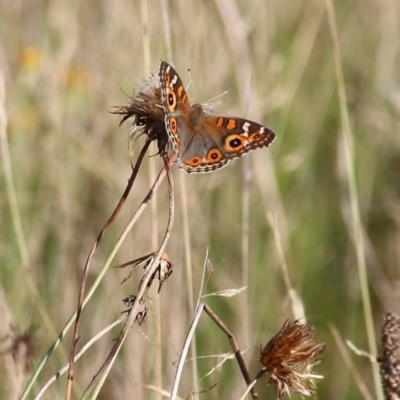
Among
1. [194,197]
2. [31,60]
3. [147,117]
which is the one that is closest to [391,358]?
[147,117]

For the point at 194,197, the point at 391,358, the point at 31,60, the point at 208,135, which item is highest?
the point at 31,60

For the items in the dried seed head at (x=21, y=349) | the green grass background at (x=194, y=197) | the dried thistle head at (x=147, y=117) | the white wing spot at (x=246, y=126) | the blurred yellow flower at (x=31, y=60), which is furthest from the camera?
the blurred yellow flower at (x=31, y=60)

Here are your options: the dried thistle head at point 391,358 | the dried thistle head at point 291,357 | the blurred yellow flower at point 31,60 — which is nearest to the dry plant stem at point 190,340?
the dried thistle head at point 291,357

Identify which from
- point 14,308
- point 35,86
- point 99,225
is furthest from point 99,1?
point 14,308

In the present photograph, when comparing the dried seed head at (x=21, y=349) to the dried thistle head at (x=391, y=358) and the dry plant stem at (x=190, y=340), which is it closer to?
the dry plant stem at (x=190, y=340)

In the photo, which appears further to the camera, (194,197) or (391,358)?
(194,197)

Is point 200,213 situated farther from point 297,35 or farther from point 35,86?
point 297,35

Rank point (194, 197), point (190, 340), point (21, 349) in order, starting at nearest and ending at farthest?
point (190, 340) → point (21, 349) → point (194, 197)

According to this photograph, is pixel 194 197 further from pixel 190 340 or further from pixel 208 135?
pixel 190 340
